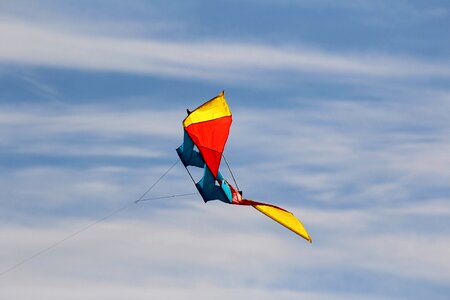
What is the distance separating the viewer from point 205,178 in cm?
8938

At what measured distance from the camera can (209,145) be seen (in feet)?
290

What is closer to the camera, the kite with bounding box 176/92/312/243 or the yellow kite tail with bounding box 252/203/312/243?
the kite with bounding box 176/92/312/243

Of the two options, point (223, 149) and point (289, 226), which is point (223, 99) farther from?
point (289, 226)

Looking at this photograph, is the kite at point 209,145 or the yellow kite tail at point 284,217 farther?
the yellow kite tail at point 284,217

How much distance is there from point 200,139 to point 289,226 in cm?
1179

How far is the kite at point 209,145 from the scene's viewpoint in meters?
88.1

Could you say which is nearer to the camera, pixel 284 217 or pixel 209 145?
pixel 209 145

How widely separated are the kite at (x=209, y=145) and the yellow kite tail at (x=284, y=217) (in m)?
3.78

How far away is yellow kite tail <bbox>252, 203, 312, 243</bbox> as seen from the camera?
94.2 m

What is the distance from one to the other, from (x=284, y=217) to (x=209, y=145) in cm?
1102

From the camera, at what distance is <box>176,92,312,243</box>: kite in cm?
8806

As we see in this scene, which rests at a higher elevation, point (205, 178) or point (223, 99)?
point (223, 99)

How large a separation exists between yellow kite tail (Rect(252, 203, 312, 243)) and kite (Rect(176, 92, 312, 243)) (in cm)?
378

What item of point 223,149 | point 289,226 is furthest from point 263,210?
point 223,149
